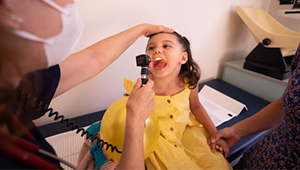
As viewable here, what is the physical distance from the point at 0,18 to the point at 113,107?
22.3 inches

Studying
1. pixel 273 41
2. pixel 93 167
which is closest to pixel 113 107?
pixel 93 167

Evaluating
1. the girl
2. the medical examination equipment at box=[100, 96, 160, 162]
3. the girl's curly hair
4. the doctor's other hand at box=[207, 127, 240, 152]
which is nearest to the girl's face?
the girl

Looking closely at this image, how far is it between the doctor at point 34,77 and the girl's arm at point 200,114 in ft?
2.09

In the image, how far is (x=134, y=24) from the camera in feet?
4.33

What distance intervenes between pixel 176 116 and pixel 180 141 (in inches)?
6.9

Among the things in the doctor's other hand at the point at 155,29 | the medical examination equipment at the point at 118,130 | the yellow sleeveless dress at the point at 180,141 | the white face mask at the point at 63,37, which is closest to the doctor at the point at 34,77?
the white face mask at the point at 63,37

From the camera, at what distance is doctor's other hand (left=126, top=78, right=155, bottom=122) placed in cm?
59

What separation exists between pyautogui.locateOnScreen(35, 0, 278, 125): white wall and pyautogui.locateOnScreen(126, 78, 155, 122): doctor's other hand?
0.79 m

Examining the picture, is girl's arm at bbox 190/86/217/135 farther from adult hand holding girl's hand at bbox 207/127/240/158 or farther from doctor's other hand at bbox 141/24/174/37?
doctor's other hand at bbox 141/24/174/37

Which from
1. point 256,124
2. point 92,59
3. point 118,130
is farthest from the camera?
point 256,124

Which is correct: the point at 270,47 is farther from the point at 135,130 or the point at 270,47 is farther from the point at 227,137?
the point at 135,130

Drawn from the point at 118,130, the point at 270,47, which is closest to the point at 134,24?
the point at 118,130

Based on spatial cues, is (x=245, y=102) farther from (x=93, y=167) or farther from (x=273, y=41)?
(x=93, y=167)

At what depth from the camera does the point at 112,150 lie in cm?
72
